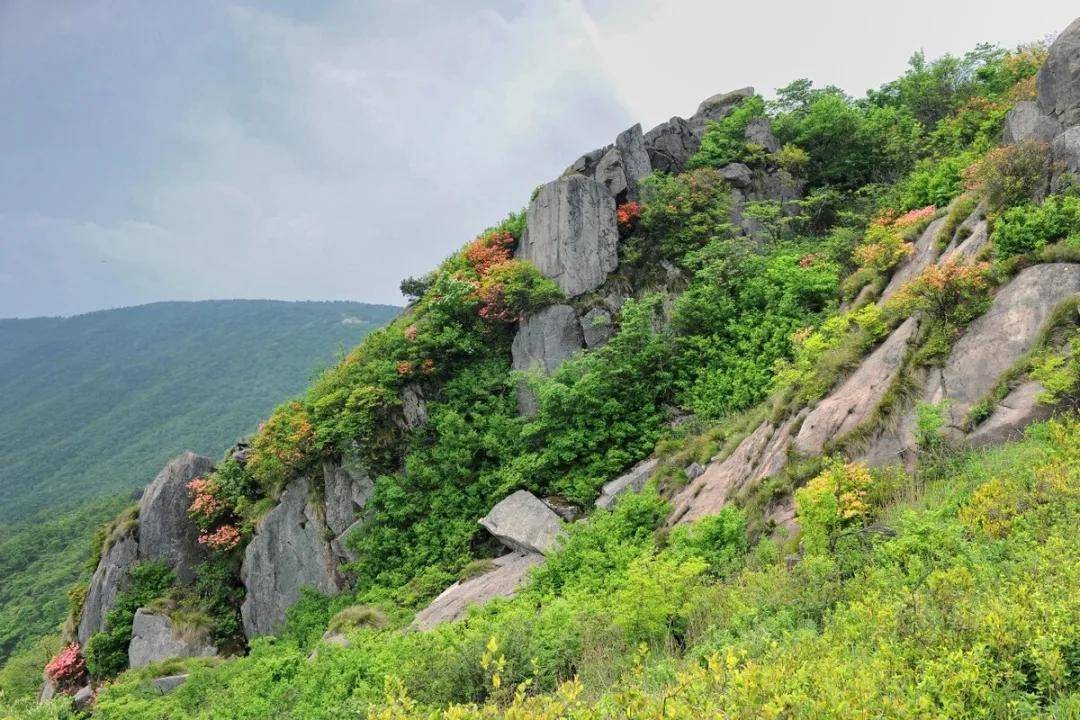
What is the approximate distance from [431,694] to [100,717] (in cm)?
875

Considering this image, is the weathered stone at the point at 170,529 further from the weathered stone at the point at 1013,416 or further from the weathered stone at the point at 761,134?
the weathered stone at the point at 761,134

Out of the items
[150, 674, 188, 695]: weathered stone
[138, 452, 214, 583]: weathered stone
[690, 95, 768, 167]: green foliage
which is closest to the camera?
[150, 674, 188, 695]: weathered stone

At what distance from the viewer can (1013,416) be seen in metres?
8.09

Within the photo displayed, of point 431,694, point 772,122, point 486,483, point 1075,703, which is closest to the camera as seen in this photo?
point 1075,703

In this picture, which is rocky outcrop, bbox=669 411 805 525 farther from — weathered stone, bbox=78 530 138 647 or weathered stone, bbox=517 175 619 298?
weathered stone, bbox=78 530 138 647

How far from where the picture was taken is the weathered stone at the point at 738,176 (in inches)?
880

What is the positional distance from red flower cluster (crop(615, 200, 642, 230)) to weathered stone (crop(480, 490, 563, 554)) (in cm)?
1105

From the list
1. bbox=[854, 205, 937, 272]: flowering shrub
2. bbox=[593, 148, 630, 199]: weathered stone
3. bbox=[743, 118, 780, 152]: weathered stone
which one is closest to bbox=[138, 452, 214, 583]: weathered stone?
bbox=[593, 148, 630, 199]: weathered stone

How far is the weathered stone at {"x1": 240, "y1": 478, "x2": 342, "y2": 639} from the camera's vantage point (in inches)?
699

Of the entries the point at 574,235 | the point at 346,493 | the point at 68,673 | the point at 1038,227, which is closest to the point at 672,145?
the point at 574,235

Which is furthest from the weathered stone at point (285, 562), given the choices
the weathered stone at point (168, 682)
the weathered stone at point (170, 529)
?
the weathered stone at point (168, 682)

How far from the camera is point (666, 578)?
301 inches

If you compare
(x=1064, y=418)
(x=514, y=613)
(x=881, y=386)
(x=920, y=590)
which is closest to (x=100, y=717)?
(x=514, y=613)

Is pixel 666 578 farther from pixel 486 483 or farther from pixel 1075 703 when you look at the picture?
pixel 486 483
